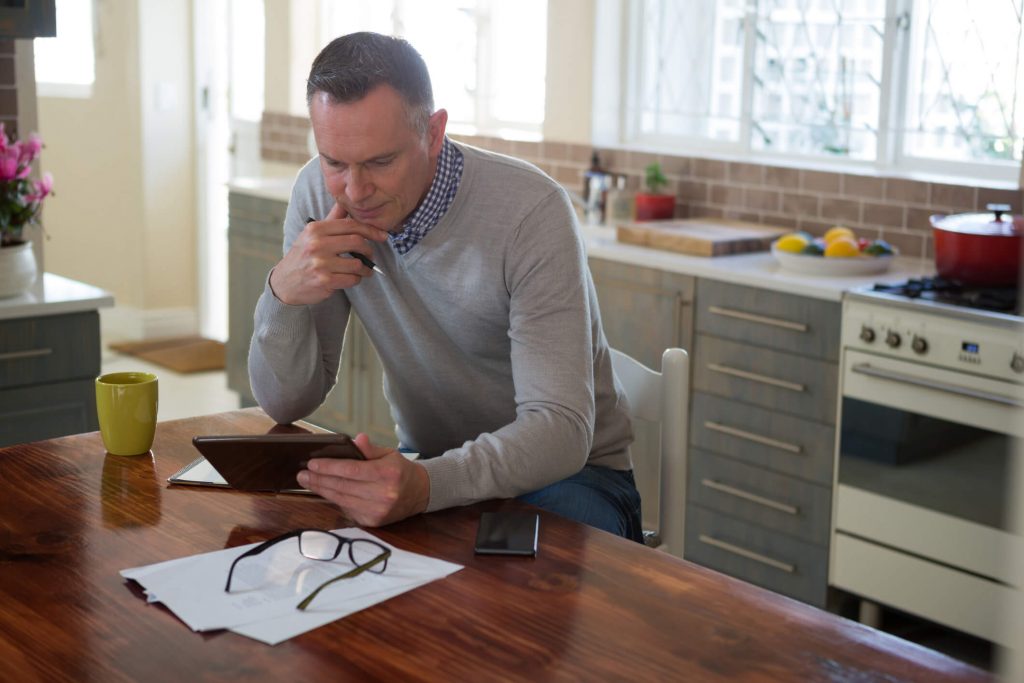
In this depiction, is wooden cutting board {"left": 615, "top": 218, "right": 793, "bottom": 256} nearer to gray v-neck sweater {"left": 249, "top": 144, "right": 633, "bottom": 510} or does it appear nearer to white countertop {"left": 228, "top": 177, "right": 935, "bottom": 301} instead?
white countertop {"left": 228, "top": 177, "right": 935, "bottom": 301}

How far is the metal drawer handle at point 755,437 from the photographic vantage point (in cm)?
337

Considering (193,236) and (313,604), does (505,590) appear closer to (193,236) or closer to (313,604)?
(313,604)

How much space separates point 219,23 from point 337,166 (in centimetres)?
489

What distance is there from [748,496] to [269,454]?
6.81ft

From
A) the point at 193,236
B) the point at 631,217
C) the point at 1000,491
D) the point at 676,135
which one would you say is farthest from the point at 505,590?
the point at 193,236

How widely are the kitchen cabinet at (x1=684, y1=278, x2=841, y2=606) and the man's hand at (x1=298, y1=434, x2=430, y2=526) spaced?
183cm

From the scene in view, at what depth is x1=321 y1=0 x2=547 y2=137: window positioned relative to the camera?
506 cm

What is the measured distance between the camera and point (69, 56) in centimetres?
637

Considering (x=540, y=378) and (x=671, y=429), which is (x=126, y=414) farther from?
(x=671, y=429)

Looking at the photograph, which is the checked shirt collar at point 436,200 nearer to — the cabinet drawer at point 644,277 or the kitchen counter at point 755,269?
the kitchen counter at point 755,269

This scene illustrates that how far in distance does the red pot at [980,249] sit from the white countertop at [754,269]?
0.21 metres

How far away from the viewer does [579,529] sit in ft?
5.46

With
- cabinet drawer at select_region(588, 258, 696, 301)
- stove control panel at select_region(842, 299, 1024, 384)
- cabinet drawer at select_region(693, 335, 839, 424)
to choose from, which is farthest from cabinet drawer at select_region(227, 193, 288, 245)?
stove control panel at select_region(842, 299, 1024, 384)

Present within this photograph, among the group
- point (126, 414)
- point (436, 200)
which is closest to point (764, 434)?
point (436, 200)
